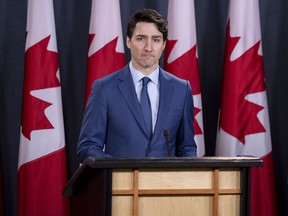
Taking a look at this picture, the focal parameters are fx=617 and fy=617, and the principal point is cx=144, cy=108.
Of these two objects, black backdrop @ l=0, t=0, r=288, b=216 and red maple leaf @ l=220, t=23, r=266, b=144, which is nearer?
red maple leaf @ l=220, t=23, r=266, b=144

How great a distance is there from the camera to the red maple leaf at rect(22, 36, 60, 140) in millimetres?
3814

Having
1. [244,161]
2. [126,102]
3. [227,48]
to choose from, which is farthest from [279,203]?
[244,161]

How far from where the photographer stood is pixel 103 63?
12.7ft

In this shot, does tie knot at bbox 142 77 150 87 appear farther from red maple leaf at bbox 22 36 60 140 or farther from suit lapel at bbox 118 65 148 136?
red maple leaf at bbox 22 36 60 140

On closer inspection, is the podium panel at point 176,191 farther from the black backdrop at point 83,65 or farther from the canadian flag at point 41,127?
the black backdrop at point 83,65

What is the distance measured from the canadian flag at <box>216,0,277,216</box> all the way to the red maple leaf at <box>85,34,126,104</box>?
718 mm

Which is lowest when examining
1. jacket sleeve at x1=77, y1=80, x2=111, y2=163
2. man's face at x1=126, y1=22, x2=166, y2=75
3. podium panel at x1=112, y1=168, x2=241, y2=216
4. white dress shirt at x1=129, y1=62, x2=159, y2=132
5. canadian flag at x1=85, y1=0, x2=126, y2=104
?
podium panel at x1=112, y1=168, x2=241, y2=216

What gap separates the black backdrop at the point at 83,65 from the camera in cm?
420

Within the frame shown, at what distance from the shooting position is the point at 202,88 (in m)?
4.29

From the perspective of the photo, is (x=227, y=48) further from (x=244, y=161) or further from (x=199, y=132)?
(x=244, y=161)

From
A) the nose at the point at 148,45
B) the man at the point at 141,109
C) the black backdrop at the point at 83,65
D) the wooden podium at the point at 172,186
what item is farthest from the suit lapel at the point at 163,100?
the black backdrop at the point at 83,65

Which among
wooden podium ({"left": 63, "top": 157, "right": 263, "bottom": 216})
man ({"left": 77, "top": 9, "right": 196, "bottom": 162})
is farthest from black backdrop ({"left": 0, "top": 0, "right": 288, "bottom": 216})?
wooden podium ({"left": 63, "top": 157, "right": 263, "bottom": 216})

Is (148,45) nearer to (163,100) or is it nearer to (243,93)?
(163,100)

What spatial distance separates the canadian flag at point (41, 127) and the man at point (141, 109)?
1320 mm
